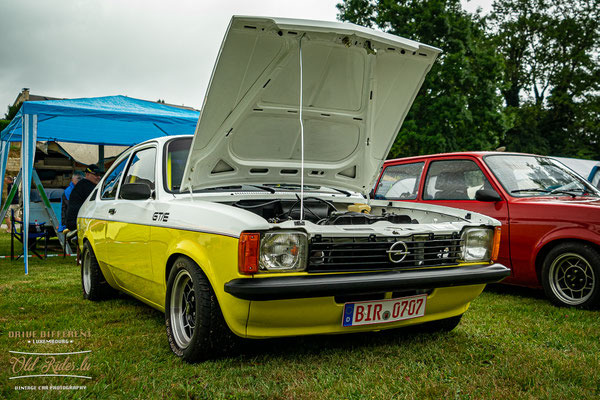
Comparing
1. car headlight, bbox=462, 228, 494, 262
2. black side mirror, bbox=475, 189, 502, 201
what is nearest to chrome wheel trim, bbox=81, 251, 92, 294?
car headlight, bbox=462, 228, 494, 262

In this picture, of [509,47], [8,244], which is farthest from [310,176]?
[509,47]

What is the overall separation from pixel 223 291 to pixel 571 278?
11.4 feet

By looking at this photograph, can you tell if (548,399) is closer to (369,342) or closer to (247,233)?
(369,342)

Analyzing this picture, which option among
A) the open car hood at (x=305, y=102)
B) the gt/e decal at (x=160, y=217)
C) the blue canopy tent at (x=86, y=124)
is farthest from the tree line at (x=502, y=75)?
the gt/e decal at (x=160, y=217)

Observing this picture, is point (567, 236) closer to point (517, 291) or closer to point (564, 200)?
point (564, 200)

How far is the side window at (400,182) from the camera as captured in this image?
6031 mm

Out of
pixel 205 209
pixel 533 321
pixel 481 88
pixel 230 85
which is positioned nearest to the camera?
pixel 205 209

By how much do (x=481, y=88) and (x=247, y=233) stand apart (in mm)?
22380

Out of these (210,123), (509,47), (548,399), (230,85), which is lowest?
(548,399)

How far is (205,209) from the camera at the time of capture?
2.86m

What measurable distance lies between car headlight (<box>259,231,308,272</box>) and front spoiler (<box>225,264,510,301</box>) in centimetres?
7

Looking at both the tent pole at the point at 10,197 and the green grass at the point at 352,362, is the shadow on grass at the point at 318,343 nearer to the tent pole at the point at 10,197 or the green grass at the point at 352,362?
the green grass at the point at 352,362

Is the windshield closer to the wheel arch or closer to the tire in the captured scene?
the wheel arch

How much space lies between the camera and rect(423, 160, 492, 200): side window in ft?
17.5
